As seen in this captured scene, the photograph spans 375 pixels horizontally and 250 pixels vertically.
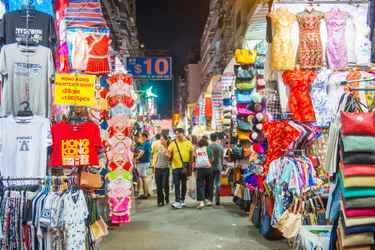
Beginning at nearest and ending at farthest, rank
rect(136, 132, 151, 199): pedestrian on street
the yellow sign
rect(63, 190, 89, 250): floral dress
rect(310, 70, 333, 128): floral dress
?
rect(63, 190, 89, 250): floral dress
the yellow sign
rect(310, 70, 333, 128): floral dress
rect(136, 132, 151, 199): pedestrian on street

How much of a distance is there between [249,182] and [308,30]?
4.17m

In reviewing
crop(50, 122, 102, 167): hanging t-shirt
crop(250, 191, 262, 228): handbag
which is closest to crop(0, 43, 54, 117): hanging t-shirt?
crop(50, 122, 102, 167): hanging t-shirt

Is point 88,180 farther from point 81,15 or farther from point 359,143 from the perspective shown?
point 359,143

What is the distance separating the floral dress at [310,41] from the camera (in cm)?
904

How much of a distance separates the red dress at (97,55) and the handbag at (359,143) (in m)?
4.92

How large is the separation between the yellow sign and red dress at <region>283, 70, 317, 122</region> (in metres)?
3.87

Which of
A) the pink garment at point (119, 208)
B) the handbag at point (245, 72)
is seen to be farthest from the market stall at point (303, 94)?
the handbag at point (245, 72)

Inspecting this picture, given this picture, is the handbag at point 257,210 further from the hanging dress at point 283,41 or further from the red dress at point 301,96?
the hanging dress at point 283,41

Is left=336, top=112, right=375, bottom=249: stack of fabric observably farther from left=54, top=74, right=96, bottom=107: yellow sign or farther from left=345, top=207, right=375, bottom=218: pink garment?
left=54, top=74, right=96, bottom=107: yellow sign

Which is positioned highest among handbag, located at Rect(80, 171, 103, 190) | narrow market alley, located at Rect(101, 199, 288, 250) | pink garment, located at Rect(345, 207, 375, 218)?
pink garment, located at Rect(345, 207, 375, 218)

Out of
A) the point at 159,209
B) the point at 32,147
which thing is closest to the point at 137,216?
the point at 159,209

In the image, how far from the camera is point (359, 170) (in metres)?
4.17

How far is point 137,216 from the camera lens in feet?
41.1

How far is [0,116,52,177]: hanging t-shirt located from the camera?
19.6ft
